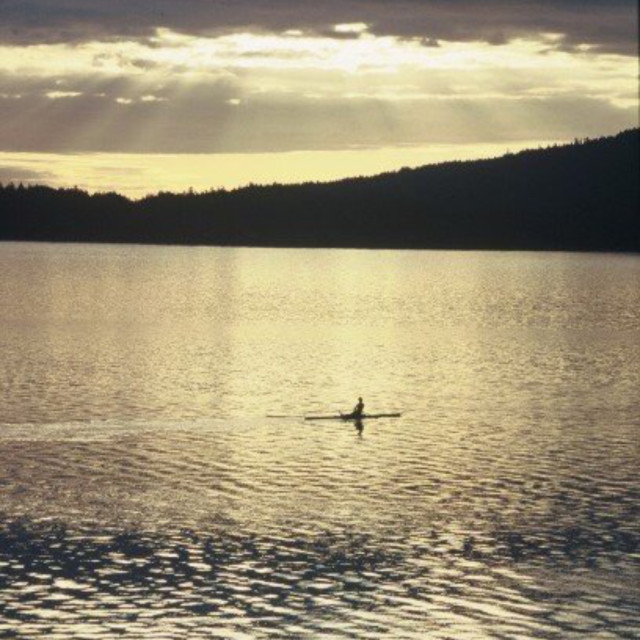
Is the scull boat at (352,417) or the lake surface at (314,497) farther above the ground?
the scull boat at (352,417)

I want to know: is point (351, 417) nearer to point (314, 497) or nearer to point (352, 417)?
point (352, 417)

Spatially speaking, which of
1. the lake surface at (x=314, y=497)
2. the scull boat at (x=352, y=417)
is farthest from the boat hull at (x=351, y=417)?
the lake surface at (x=314, y=497)

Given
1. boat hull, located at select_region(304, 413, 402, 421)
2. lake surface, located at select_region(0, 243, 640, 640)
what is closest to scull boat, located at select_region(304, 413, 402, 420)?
boat hull, located at select_region(304, 413, 402, 421)

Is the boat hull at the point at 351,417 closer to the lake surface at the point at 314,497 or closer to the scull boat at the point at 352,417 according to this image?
the scull boat at the point at 352,417

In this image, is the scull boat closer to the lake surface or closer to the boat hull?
the boat hull

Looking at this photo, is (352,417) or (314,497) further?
(352,417)

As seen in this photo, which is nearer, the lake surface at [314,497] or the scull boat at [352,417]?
the lake surface at [314,497]

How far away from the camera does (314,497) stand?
50.8 metres

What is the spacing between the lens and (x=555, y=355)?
4419 inches

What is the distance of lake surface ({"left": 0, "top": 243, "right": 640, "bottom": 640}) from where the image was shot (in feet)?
120

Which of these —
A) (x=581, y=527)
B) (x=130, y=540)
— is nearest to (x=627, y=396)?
(x=581, y=527)

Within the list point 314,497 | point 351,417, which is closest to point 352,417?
point 351,417

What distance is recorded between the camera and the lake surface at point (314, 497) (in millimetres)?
36625

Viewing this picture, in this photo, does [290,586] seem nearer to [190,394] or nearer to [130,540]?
[130,540]
